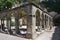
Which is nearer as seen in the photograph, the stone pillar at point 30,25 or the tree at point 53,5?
the stone pillar at point 30,25

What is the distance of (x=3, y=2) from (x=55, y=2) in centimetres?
1567

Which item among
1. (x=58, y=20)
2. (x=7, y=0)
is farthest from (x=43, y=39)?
(x=58, y=20)

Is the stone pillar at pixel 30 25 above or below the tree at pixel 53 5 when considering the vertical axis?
below

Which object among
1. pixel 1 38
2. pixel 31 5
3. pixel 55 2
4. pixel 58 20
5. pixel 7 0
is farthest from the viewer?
pixel 58 20

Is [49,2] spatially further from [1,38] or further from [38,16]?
[1,38]

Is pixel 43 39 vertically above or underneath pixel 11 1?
underneath

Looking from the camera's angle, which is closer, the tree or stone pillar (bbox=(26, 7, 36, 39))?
stone pillar (bbox=(26, 7, 36, 39))

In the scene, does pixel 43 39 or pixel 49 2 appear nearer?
pixel 43 39

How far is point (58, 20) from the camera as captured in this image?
36.2 metres

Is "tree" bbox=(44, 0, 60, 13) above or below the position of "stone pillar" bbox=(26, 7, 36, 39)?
above

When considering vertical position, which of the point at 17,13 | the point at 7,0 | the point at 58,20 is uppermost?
the point at 7,0

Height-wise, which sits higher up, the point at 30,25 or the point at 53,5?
the point at 53,5

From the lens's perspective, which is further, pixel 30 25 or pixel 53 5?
pixel 53 5

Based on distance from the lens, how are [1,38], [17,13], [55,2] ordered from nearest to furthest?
[1,38] < [17,13] < [55,2]
